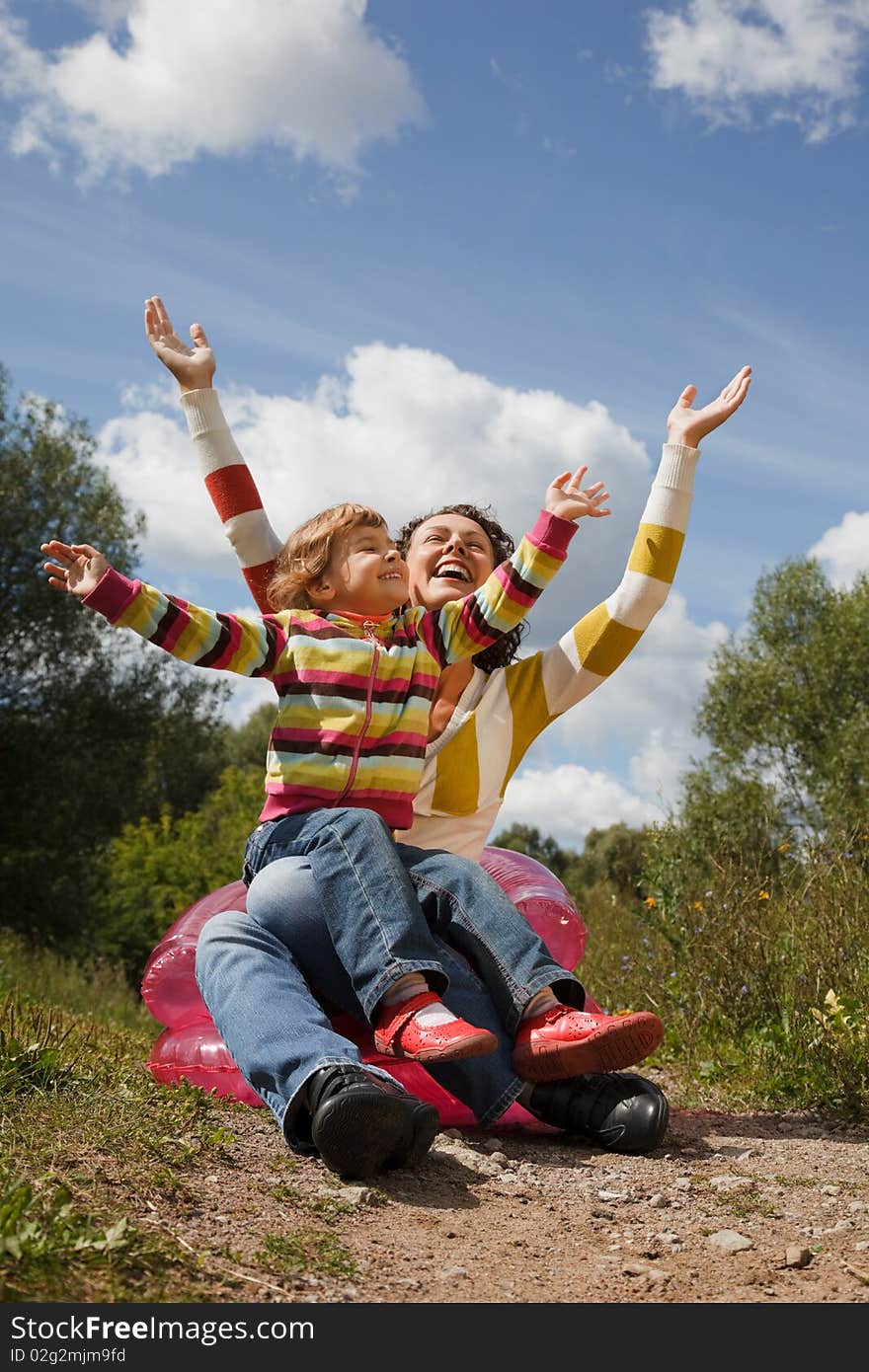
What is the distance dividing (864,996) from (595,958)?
252cm

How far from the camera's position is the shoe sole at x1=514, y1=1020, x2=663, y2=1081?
2.94m

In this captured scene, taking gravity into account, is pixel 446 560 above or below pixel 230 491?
below

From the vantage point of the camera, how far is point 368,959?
2865 mm

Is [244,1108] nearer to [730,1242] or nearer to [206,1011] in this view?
[206,1011]

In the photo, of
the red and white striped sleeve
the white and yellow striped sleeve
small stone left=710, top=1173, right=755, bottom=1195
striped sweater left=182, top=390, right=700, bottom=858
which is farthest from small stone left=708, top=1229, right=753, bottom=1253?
the red and white striped sleeve

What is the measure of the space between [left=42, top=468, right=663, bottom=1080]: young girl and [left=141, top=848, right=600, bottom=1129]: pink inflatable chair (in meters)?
0.34

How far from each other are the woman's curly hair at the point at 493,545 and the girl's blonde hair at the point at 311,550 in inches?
27.2

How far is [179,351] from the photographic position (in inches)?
166

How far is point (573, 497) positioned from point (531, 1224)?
81.5 inches

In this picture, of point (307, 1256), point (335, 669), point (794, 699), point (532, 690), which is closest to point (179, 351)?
point (335, 669)

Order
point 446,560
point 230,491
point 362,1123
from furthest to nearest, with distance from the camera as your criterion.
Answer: point 230,491 < point 446,560 < point 362,1123

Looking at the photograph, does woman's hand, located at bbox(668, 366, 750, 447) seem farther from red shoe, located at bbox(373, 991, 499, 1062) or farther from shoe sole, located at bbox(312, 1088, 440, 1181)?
shoe sole, located at bbox(312, 1088, 440, 1181)

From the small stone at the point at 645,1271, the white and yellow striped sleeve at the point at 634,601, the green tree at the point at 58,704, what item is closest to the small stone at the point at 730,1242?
the small stone at the point at 645,1271
